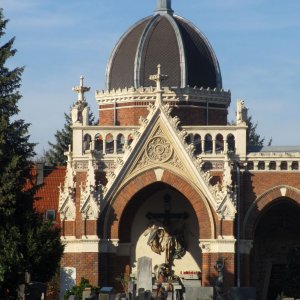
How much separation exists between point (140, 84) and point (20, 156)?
47.9 feet

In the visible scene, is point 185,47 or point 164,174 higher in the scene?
point 185,47

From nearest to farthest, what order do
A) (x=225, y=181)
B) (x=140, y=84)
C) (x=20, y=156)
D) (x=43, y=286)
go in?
(x=43, y=286), (x=20, y=156), (x=225, y=181), (x=140, y=84)

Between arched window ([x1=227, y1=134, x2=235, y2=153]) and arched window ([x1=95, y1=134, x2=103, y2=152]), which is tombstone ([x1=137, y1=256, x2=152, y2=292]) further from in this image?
arched window ([x1=227, y1=134, x2=235, y2=153])

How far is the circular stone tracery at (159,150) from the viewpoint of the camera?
62281mm

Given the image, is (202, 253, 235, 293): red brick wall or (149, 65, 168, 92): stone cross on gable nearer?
(202, 253, 235, 293): red brick wall

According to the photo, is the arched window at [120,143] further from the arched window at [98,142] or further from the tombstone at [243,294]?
the tombstone at [243,294]

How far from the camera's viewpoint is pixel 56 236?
54812mm

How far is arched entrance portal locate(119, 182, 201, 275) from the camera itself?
6469cm

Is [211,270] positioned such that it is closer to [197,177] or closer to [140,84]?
[197,177]

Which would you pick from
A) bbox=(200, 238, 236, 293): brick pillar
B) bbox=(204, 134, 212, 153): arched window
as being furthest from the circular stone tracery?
bbox=(200, 238, 236, 293): brick pillar

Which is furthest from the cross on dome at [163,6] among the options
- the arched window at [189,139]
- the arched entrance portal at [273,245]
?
the arched entrance portal at [273,245]

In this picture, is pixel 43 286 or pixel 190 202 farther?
pixel 190 202

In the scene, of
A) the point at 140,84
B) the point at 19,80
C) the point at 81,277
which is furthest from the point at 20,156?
the point at 140,84

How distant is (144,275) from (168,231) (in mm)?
9205
